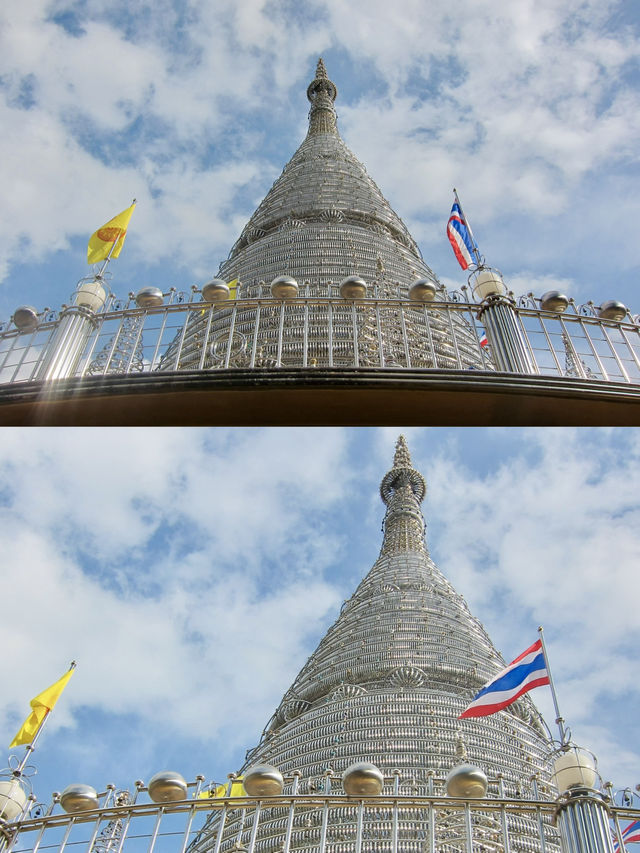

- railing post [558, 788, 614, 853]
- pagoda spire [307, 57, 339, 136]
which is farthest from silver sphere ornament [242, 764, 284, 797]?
pagoda spire [307, 57, 339, 136]

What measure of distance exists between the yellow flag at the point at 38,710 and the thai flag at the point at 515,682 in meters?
5.93

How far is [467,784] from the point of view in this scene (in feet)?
27.4

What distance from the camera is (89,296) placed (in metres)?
11.3

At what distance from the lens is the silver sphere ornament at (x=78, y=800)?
28.7 ft

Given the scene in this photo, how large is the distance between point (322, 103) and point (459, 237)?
42.8 metres

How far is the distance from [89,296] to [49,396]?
2264 millimetres

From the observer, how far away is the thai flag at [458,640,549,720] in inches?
499

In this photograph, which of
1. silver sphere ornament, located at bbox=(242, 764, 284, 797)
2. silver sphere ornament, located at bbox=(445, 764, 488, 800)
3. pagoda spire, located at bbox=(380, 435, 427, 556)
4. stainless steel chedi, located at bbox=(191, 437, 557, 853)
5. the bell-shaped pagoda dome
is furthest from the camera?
pagoda spire, located at bbox=(380, 435, 427, 556)

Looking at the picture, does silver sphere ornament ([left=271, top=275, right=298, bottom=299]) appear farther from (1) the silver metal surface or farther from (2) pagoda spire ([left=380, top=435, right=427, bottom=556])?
(2) pagoda spire ([left=380, top=435, right=427, bottom=556])

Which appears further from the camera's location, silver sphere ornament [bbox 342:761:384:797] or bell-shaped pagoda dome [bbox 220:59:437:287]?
bell-shaped pagoda dome [bbox 220:59:437:287]

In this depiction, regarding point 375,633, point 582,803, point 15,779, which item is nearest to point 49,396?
point 15,779

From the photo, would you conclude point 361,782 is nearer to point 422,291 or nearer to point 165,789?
point 165,789

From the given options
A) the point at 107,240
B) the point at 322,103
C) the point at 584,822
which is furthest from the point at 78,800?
the point at 322,103

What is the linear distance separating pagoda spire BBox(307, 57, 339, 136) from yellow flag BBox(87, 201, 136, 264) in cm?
3880
